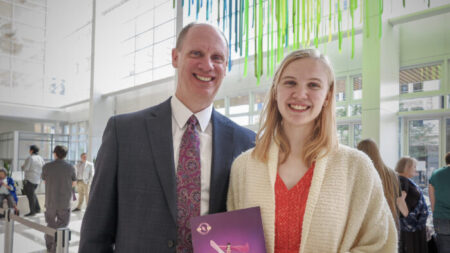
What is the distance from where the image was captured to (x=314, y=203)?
1244 mm

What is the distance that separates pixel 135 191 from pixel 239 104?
8587mm

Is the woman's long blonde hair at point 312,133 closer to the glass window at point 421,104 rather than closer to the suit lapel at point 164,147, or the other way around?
the suit lapel at point 164,147

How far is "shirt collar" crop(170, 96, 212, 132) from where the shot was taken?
61.3 inches

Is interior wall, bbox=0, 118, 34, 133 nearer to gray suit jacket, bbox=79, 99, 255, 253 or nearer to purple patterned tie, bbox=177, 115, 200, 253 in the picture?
gray suit jacket, bbox=79, 99, 255, 253

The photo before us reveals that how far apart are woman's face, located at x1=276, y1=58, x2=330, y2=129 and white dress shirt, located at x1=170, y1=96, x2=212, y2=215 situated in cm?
41

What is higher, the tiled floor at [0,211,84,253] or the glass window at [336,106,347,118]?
the glass window at [336,106,347,118]

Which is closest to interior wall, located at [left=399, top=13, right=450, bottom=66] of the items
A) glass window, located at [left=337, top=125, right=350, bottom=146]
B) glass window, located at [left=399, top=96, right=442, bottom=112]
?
glass window, located at [left=399, top=96, right=442, bottom=112]

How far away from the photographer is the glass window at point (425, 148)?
6.88m

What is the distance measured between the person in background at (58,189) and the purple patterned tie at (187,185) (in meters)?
4.44

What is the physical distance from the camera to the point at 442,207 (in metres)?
3.96

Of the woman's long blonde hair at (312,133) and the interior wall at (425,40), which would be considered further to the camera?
the interior wall at (425,40)

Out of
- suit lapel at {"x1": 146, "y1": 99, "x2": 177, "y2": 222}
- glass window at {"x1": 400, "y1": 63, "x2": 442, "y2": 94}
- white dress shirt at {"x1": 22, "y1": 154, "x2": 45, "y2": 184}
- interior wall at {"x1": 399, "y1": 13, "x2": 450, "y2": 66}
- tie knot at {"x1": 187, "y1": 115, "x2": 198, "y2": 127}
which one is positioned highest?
interior wall at {"x1": 399, "y1": 13, "x2": 450, "y2": 66}

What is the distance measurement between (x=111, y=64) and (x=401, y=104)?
9.19 metres

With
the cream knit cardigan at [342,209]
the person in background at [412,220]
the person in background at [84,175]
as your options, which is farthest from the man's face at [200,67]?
the person in background at [84,175]
